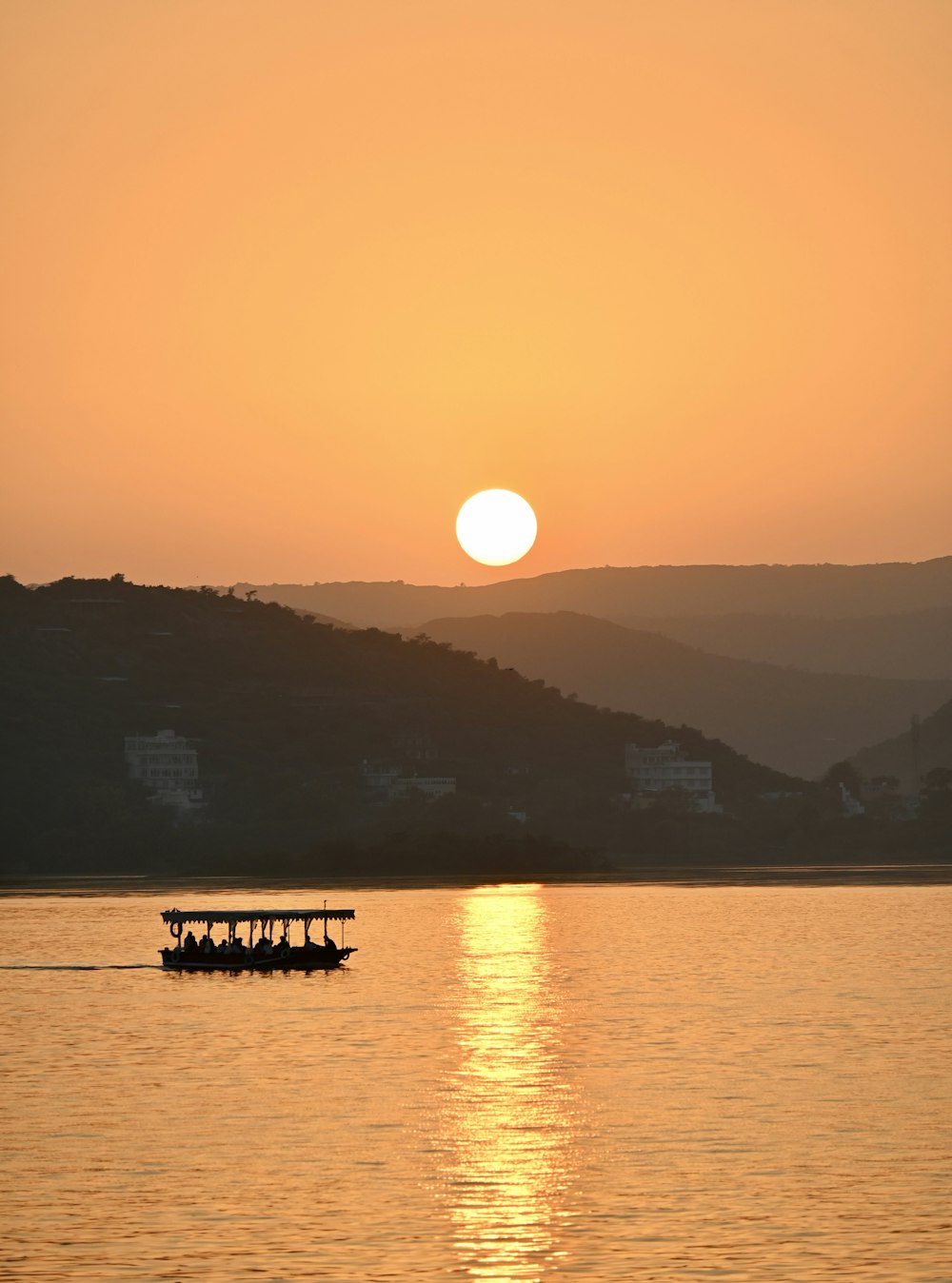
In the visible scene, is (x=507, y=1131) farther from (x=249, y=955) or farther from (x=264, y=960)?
(x=249, y=955)

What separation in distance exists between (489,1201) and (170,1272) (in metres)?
9.85

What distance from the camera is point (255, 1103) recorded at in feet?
224

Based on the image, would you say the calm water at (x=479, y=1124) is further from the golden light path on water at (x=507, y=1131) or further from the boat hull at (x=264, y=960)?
the boat hull at (x=264, y=960)

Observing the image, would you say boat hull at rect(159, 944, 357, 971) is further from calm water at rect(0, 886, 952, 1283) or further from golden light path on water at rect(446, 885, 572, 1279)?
golden light path on water at rect(446, 885, 572, 1279)

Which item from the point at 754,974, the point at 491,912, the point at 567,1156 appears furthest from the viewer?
the point at 491,912

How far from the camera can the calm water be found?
45031 mm

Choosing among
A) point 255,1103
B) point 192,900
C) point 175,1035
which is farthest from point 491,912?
point 255,1103

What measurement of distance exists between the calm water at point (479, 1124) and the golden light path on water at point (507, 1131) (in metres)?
0.15

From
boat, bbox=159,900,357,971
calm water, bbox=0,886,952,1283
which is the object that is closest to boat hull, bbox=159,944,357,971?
boat, bbox=159,900,357,971

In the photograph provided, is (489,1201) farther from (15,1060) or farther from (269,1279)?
(15,1060)

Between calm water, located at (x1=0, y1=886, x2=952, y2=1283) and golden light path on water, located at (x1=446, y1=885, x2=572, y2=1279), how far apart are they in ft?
0.50

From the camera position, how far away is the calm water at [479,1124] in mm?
45031

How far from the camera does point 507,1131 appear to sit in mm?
61344

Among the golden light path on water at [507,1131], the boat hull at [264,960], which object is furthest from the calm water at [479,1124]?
the boat hull at [264,960]
